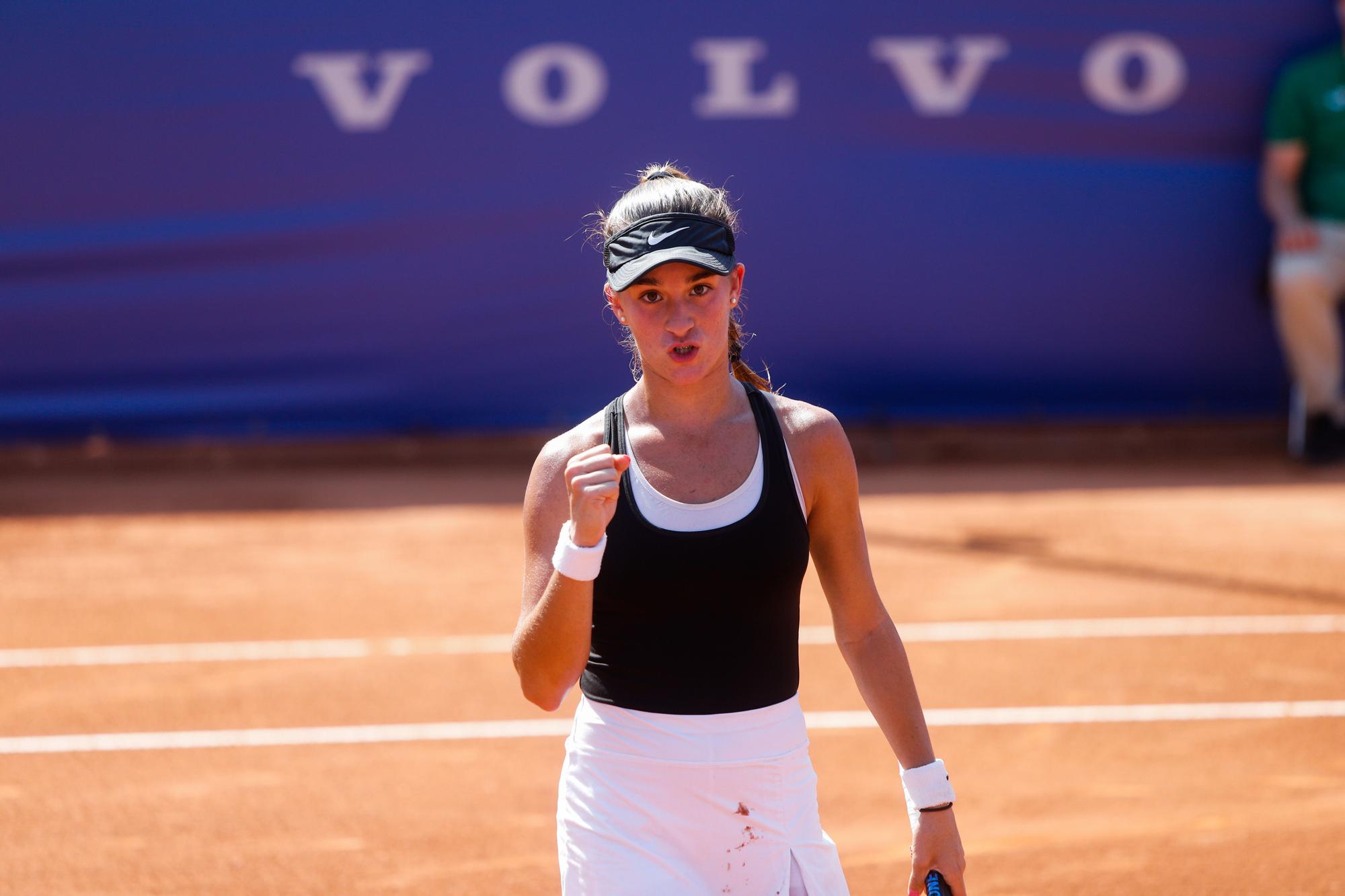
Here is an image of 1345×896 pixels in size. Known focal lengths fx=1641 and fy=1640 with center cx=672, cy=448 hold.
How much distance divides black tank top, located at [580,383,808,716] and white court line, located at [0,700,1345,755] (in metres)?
2.95

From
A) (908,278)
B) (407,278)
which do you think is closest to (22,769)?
(407,278)

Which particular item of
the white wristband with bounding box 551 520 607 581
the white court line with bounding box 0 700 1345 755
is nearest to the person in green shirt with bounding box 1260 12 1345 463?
the white court line with bounding box 0 700 1345 755

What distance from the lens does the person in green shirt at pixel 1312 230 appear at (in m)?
9.49

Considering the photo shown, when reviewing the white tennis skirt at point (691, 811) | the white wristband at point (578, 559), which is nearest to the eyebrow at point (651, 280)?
the white wristband at point (578, 559)

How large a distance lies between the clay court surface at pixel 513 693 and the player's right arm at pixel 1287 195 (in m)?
1.40

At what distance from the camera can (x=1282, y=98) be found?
962cm

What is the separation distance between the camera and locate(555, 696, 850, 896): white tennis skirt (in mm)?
2588

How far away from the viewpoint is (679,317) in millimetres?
2652

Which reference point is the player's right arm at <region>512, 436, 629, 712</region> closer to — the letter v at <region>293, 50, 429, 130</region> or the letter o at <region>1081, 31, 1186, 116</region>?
the letter v at <region>293, 50, 429, 130</region>

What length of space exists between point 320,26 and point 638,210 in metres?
7.90

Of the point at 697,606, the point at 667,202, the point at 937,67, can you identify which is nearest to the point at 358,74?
the point at 937,67

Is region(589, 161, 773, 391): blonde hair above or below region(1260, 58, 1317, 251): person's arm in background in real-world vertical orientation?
above

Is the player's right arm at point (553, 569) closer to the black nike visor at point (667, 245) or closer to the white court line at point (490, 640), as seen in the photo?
the black nike visor at point (667, 245)

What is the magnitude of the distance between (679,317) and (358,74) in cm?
795
